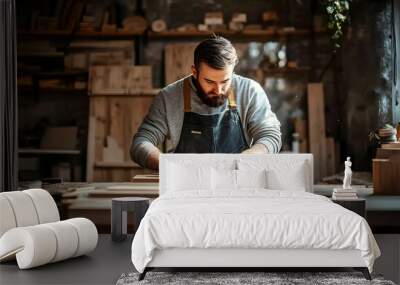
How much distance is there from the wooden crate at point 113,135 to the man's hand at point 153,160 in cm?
19

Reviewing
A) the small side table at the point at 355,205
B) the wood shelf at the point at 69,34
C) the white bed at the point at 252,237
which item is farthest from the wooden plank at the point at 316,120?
the white bed at the point at 252,237

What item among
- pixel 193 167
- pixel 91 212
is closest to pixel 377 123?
pixel 193 167

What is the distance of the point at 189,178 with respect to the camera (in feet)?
19.8

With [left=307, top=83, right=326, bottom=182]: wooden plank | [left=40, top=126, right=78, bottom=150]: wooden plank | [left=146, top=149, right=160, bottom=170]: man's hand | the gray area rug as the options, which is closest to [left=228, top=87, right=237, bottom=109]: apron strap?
[left=307, top=83, right=326, bottom=182]: wooden plank

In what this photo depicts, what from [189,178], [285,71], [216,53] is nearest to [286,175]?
[189,178]

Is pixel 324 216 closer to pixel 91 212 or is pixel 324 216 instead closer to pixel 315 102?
pixel 315 102

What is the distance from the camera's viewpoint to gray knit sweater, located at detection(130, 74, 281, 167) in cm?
690

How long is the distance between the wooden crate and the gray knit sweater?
9 cm

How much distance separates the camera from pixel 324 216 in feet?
14.5

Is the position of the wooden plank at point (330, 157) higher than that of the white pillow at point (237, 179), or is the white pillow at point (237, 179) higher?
the wooden plank at point (330, 157)

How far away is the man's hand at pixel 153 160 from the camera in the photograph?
6922mm

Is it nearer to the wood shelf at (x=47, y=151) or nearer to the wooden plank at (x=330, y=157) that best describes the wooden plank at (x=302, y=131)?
the wooden plank at (x=330, y=157)

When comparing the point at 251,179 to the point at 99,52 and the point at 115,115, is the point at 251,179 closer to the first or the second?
the point at 115,115

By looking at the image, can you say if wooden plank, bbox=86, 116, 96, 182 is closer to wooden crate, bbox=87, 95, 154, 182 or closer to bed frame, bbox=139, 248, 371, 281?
wooden crate, bbox=87, 95, 154, 182
